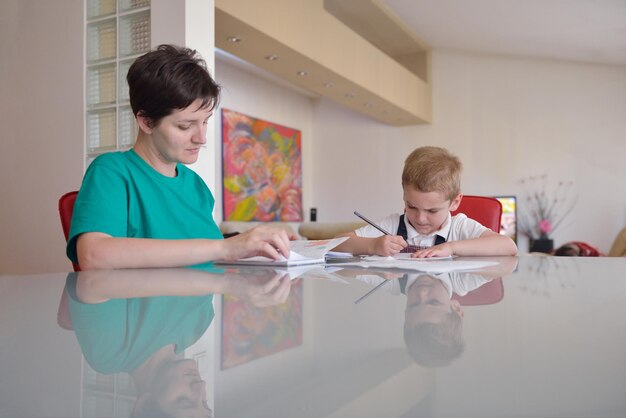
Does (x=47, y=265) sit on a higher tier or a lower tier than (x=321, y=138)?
lower

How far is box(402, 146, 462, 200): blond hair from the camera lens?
1.80 m

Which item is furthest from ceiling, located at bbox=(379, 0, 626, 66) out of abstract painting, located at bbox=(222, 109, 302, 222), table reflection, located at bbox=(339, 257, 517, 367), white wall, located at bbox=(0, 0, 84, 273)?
table reflection, located at bbox=(339, 257, 517, 367)

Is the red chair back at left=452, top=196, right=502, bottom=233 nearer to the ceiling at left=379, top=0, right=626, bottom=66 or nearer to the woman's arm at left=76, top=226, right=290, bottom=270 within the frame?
the woman's arm at left=76, top=226, right=290, bottom=270

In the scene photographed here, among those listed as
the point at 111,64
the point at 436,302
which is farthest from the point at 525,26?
the point at 436,302

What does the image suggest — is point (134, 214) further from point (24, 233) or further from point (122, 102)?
point (24, 233)

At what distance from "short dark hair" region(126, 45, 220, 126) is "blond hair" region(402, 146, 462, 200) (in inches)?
30.4

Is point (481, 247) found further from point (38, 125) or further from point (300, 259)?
point (38, 125)

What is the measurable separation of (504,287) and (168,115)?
3.12 ft

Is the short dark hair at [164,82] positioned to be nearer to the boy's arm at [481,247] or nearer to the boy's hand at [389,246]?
the boy's hand at [389,246]

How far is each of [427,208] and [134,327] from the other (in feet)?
4.97

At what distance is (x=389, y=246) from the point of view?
4.65 feet

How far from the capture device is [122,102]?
268 cm

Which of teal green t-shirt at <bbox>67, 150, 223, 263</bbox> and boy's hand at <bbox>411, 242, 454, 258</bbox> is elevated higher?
teal green t-shirt at <bbox>67, 150, 223, 263</bbox>

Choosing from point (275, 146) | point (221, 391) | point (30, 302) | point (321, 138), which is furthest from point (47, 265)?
point (321, 138)
